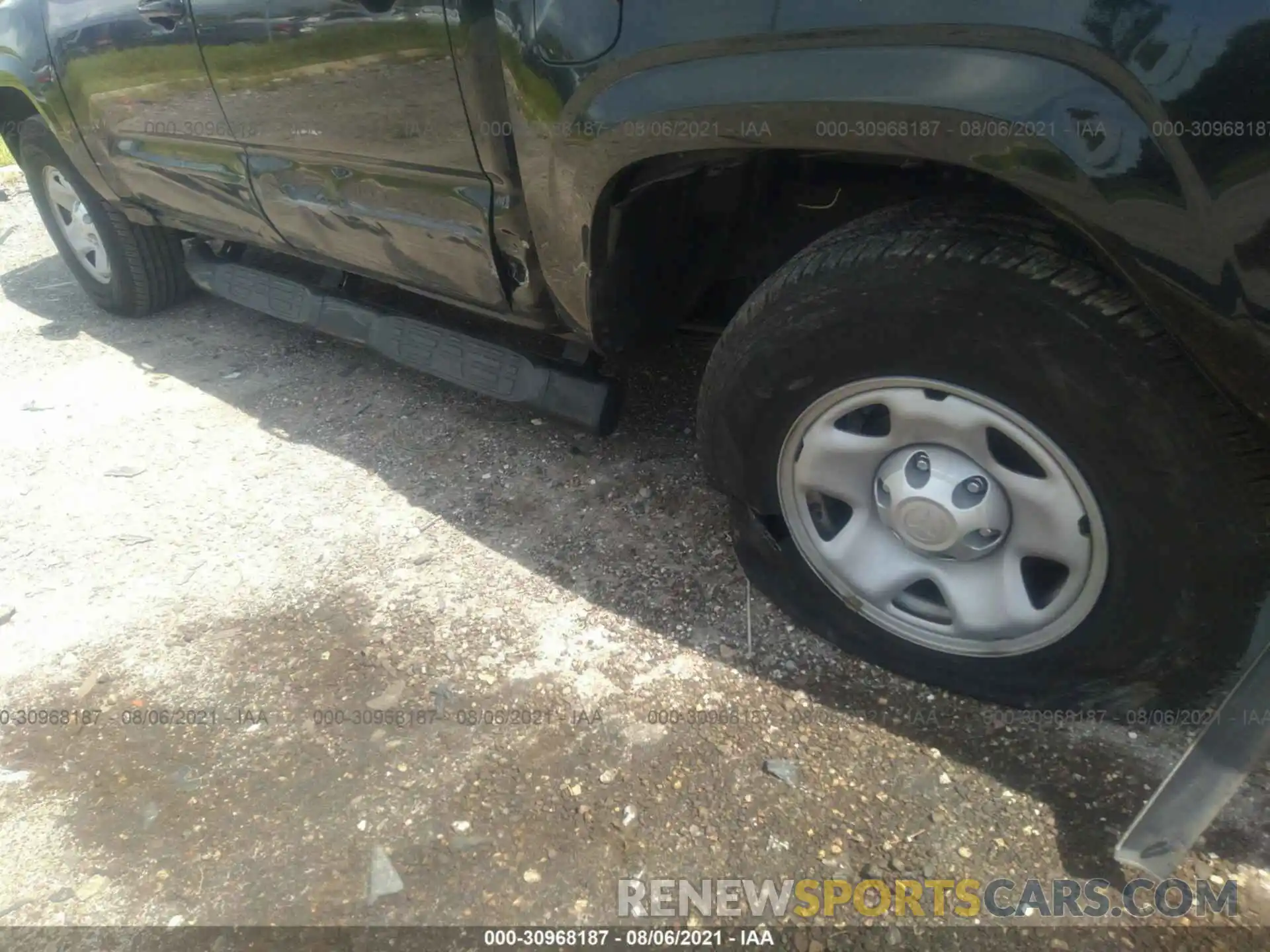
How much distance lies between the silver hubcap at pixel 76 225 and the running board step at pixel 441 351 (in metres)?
0.91

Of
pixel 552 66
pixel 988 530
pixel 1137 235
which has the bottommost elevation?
pixel 988 530

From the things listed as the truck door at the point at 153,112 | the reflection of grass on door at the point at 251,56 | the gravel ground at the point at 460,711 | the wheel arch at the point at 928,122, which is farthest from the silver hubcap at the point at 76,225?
the wheel arch at the point at 928,122

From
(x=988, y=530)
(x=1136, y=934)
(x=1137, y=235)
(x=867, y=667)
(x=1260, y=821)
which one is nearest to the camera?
(x=1137, y=235)

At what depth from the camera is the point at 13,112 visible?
4051 millimetres

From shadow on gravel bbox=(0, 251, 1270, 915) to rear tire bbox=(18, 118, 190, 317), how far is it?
16 cm

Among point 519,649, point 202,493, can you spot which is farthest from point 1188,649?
point 202,493

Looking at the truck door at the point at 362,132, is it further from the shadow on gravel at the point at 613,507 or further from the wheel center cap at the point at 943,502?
the wheel center cap at the point at 943,502

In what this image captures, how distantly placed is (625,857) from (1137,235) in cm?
140

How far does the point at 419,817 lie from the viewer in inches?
72.2

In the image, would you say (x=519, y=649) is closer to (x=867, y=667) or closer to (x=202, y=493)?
(x=867, y=667)

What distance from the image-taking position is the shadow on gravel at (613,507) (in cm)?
179

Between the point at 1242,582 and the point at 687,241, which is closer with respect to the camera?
the point at 1242,582

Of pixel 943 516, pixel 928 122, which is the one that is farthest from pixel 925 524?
pixel 928 122

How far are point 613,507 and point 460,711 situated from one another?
A: 2.71ft
